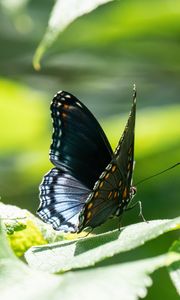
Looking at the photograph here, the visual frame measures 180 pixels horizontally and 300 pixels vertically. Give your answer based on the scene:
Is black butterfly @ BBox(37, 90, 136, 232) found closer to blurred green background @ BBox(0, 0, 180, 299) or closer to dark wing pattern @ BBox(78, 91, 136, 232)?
dark wing pattern @ BBox(78, 91, 136, 232)

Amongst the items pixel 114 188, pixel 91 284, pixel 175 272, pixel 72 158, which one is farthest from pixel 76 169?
pixel 91 284

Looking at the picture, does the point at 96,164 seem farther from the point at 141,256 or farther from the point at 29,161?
the point at 29,161

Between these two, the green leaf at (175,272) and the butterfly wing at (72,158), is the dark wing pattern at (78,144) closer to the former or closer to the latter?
the butterfly wing at (72,158)

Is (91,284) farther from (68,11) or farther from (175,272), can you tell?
(68,11)

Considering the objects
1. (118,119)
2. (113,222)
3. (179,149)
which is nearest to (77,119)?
Answer: (179,149)

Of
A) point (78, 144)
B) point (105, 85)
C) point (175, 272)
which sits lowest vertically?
point (175, 272)
